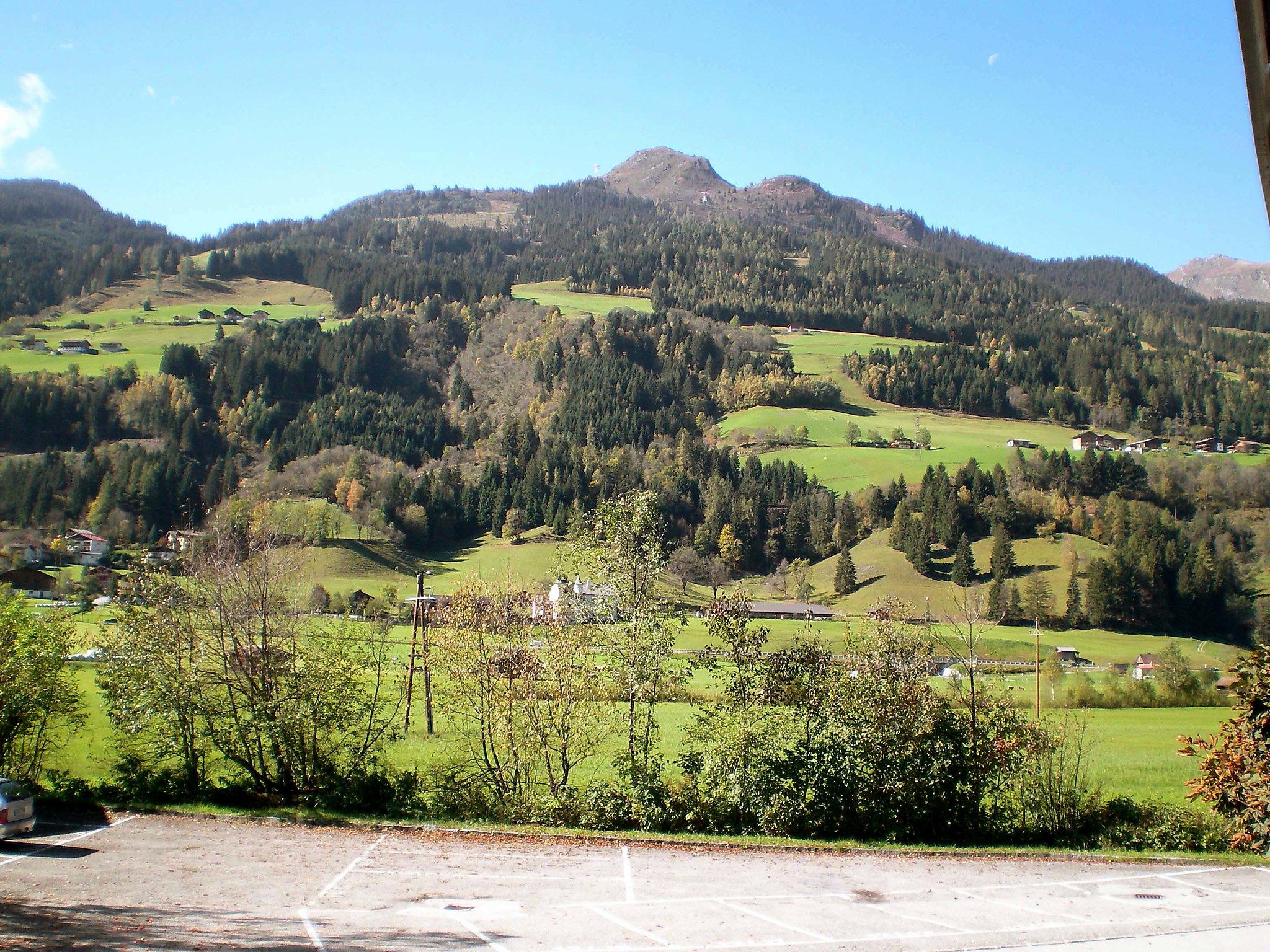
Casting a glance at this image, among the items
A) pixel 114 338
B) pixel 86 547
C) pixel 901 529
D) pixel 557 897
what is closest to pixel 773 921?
pixel 557 897

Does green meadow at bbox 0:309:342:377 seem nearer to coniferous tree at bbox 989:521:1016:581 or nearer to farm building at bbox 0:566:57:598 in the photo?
farm building at bbox 0:566:57:598

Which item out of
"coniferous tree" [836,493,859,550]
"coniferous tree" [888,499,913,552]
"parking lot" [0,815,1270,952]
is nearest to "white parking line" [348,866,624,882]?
"parking lot" [0,815,1270,952]

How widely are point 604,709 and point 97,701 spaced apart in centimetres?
2978

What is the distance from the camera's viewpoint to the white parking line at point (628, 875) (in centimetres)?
1455

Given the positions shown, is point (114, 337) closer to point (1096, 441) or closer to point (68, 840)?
point (68, 840)

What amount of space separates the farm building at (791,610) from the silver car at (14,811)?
2808 inches

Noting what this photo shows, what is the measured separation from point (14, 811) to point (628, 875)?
12.3m

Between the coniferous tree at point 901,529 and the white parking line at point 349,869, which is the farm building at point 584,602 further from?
the coniferous tree at point 901,529

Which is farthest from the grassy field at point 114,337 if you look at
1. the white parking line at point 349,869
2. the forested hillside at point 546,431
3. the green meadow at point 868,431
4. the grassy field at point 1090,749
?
the white parking line at point 349,869

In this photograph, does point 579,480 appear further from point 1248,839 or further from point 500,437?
point 1248,839

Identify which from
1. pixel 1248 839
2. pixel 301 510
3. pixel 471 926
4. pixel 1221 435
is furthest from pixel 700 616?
pixel 1221 435

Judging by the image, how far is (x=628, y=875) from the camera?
622 inches

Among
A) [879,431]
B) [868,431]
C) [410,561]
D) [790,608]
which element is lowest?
[790,608]

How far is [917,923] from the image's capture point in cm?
1334
